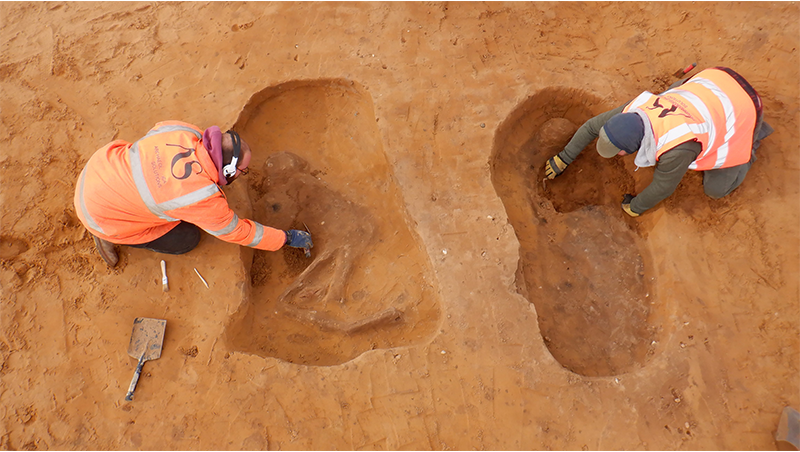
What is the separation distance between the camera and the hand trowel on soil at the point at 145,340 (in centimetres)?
305

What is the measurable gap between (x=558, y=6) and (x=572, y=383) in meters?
3.66

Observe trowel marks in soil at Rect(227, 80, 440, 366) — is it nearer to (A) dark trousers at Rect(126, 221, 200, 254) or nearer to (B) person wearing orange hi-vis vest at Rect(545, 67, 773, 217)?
(A) dark trousers at Rect(126, 221, 200, 254)

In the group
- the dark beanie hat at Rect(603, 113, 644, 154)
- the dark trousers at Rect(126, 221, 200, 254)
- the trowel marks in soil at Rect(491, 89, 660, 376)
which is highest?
the dark beanie hat at Rect(603, 113, 644, 154)

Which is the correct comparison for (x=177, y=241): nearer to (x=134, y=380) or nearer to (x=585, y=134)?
(x=134, y=380)

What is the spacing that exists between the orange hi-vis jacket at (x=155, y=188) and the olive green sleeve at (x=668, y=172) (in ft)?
10.2

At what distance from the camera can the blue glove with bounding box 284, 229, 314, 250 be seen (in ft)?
11.3

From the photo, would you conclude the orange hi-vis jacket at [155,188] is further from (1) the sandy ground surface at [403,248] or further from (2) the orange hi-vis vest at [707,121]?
(2) the orange hi-vis vest at [707,121]

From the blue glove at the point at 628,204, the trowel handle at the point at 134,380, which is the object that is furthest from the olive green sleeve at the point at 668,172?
the trowel handle at the point at 134,380

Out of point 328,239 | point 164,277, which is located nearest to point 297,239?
point 328,239

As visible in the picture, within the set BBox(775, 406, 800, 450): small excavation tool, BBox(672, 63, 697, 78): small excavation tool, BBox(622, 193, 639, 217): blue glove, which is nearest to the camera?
BBox(775, 406, 800, 450): small excavation tool

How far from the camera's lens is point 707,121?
9.81 ft

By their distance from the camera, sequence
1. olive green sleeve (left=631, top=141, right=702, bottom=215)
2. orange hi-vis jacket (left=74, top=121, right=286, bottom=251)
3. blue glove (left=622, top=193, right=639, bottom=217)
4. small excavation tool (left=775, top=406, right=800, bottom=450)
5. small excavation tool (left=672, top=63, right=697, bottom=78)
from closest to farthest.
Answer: small excavation tool (left=775, top=406, right=800, bottom=450), orange hi-vis jacket (left=74, top=121, right=286, bottom=251), olive green sleeve (left=631, top=141, right=702, bottom=215), blue glove (left=622, top=193, right=639, bottom=217), small excavation tool (left=672, top=63, right=697, bottom=78)

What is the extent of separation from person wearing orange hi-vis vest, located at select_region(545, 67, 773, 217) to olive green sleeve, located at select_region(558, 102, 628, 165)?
0.15 m

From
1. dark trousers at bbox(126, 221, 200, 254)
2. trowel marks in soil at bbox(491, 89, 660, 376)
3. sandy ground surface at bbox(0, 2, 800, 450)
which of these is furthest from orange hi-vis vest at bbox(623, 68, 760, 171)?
dark trousers at bbox(126, 221, 200, 254)
